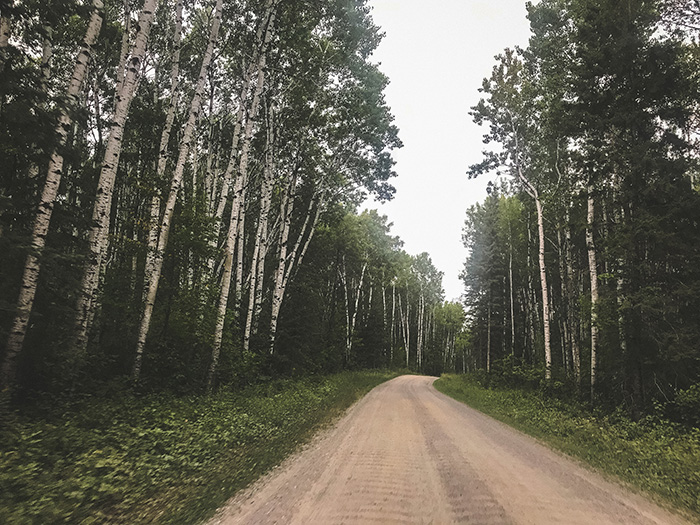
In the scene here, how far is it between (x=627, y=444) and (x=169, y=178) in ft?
47.8

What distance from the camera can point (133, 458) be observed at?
4.85 metres

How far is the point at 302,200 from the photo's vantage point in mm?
22484

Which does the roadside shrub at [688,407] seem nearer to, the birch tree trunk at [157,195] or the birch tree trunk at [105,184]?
the birch tree trunk at [157,195]

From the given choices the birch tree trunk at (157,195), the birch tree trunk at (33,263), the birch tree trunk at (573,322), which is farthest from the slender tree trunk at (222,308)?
the birch tree trunk at (573,322)

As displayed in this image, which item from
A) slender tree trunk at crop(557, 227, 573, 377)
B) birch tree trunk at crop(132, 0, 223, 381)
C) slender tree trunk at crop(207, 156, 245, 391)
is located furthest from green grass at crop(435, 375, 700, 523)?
slender tree trunk at crop(557, 227, 573, 377)

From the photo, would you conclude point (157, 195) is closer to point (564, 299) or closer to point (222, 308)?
point (222, 308)

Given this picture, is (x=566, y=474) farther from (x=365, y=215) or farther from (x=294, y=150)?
(x=365, y=215)

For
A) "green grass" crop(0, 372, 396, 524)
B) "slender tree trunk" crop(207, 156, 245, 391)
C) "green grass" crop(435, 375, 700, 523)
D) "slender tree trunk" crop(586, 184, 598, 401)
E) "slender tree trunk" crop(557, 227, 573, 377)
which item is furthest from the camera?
"slender tree trunk" crop(557, 227, 573, 377)

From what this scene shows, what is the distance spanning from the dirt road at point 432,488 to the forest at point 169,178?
15.4 ft

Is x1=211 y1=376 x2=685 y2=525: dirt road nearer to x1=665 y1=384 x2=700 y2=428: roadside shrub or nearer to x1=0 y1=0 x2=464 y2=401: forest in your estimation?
x1=665 y1=384 x2=700 y2=428: roadside shrub

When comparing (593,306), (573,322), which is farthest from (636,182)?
(573,322)

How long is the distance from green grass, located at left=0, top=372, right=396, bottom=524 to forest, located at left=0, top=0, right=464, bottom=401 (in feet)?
4.19

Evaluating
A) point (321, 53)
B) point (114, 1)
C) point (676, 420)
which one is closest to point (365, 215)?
point (321, 53)

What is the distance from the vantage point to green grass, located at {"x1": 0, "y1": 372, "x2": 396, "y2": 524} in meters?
3.55
